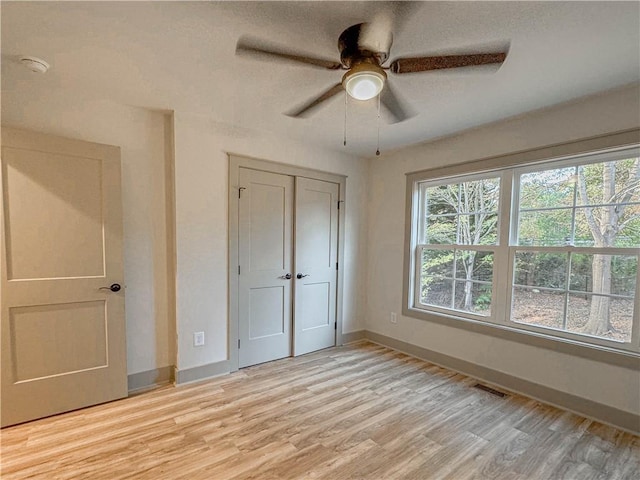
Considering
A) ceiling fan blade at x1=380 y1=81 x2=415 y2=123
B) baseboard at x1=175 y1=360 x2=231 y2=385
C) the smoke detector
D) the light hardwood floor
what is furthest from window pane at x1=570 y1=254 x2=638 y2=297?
the smoke detector

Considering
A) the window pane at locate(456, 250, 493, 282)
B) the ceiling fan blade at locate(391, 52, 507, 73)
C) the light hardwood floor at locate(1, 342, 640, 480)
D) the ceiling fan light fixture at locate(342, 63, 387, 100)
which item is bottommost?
the light hardwood floor at locate(1, 342, 640, 480)

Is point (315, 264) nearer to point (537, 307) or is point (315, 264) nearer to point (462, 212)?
point (462, 212)

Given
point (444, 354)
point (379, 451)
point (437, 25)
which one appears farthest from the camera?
A: point (444, 354)

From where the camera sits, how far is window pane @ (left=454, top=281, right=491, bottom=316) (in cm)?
290

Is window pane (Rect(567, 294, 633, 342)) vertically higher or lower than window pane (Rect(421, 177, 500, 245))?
lower

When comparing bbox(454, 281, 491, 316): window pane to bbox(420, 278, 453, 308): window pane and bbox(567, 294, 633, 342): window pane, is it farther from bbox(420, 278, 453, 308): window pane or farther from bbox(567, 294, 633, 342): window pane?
bbox(567, 294, 633, 342): window pane

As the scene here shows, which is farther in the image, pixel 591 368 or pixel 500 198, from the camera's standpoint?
pixel 500 198

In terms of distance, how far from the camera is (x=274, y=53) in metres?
1.38

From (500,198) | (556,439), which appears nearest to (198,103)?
(500,198)

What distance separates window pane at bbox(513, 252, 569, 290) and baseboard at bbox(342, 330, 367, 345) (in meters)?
1.94

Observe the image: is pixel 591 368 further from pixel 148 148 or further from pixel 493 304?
pixel 148 148

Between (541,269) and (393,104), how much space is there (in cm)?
196

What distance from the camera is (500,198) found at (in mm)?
2789

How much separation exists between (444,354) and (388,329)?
0.73 m
